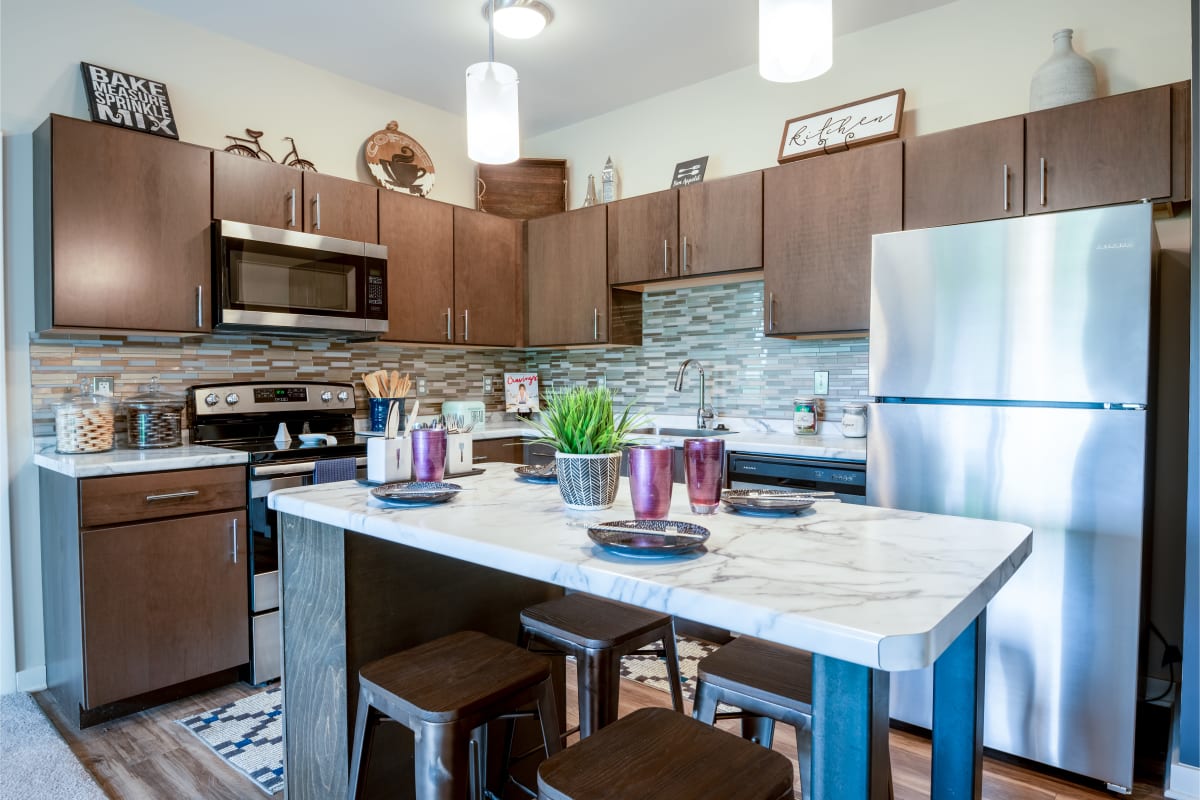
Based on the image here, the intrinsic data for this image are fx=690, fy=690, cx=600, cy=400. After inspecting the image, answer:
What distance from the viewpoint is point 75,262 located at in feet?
7.93

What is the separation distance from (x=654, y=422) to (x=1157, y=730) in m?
2.39

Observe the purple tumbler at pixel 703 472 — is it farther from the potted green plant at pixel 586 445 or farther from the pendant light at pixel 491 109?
the pendant light at pixel 491 109

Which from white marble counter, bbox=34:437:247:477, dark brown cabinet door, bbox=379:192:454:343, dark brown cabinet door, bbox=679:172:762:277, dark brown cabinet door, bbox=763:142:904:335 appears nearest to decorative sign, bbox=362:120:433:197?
dark brown cabinet door, bbox=379:192:454:343

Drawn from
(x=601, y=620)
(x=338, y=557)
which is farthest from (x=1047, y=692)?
(x=338, y=557)

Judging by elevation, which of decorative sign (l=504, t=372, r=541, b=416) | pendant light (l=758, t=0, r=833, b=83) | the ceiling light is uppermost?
the ceiling light

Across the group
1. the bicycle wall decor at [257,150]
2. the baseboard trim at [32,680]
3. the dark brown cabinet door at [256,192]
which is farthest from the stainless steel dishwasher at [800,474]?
the baseboard trim at [32,680]

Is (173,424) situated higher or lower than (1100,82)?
lower

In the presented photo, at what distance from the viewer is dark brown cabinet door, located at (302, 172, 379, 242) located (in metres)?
3.06

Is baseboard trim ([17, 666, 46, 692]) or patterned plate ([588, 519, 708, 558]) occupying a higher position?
patterned plate ([588, 519, 708, 558])

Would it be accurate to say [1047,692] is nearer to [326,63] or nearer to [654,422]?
[654,422]

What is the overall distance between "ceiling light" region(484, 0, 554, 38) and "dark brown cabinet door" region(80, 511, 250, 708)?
216 centimetres

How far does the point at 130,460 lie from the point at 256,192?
3.98ft

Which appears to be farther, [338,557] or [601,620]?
[601,620]

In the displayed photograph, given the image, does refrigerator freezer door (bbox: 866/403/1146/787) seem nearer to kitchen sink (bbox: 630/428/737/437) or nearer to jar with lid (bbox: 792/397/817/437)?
jar with lid (bbox: 792/397/817/437)
